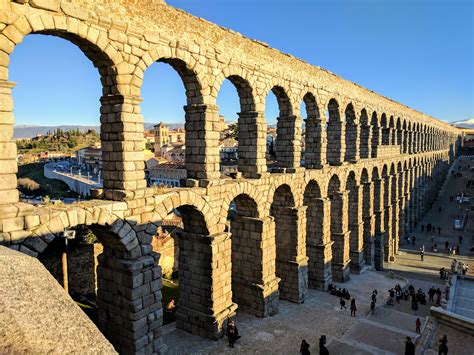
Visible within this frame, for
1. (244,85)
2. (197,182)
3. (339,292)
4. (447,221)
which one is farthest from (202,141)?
(447,221)

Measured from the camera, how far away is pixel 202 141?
551 inches

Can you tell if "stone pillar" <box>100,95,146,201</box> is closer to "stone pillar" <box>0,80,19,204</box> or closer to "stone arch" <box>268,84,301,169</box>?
"stone pillar" <box>0,80,19,204</box>

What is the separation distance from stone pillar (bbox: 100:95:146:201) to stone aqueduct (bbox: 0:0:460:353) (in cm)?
4

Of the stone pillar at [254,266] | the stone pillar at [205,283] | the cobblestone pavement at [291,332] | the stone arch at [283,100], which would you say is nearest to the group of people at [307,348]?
the cobblestone pavement at [291,332]

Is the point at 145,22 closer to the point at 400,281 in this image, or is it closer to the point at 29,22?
the point at 29,22

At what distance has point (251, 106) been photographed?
16.6 metres

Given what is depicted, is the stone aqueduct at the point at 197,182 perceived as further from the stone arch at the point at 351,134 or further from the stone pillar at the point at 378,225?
the stone pillar at the point at 378,225

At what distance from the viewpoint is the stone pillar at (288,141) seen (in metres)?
19.3

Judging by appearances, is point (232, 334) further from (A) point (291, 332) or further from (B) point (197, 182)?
(B) point (197, 182)

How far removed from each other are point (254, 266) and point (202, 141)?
6.61 metres

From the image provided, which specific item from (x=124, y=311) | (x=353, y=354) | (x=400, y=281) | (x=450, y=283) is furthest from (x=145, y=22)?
(x=400, y=281)

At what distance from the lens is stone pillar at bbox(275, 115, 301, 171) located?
19297mm

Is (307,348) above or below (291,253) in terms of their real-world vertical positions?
below

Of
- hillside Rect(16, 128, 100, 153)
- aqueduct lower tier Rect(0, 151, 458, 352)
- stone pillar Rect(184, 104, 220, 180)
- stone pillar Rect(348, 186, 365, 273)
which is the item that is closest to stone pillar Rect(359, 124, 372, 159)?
aqueduct lower tier Rect(0, 151, 458, 352)
